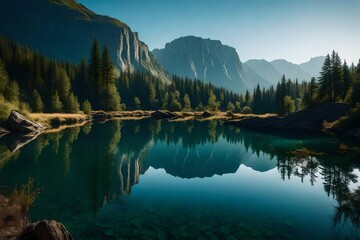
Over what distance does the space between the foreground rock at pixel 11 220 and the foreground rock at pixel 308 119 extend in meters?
63.2

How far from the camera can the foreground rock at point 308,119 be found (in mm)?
61000

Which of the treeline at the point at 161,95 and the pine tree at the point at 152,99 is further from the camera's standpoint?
the pine tree at the point at 152,99

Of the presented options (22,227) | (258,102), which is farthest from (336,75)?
(22,227)

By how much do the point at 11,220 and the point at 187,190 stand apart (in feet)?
43.0

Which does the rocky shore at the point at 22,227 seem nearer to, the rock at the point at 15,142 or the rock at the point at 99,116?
the rock at the point at 15,142

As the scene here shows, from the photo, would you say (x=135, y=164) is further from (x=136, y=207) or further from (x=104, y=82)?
(x=104, y=82)

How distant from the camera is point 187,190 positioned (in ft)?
70.2

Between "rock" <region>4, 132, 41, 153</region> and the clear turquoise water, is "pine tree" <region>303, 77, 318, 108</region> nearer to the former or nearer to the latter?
the clear turquoise water

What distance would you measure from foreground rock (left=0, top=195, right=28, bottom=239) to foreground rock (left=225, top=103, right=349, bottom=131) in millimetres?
63191

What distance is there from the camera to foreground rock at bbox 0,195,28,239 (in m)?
9.80

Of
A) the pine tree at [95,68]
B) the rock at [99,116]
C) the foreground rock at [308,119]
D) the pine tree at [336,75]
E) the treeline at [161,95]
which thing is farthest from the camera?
the treeline at [161,95]

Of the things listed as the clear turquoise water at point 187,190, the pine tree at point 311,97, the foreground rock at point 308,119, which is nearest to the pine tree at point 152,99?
the foreground rock at point 308,119

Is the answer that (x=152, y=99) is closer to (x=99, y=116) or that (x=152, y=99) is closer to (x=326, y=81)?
(x=99, y=116)

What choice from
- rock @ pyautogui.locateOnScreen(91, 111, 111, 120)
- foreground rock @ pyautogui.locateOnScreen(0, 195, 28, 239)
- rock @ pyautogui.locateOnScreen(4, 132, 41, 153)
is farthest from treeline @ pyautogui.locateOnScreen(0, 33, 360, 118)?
foreground rock @ pyautogui.locateOnScreen(0, 195, 28, 239)
